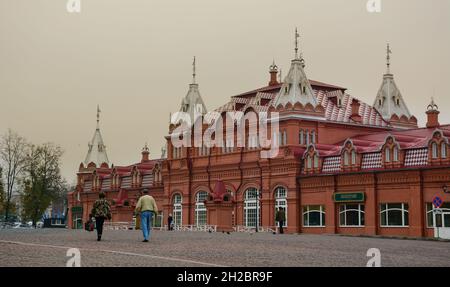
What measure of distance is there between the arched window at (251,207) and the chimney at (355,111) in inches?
426

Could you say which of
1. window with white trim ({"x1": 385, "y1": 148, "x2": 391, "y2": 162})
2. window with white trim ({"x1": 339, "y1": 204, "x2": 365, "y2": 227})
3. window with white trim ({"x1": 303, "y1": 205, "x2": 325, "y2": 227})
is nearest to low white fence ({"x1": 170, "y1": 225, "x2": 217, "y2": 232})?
window with white trim ({"x1": 303, "y1": 205, "x2": 325, "y2": 227})

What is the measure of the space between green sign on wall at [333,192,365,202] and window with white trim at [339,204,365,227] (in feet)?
2.17

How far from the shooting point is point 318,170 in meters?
57.1

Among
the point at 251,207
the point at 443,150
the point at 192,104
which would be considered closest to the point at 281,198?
the point at 251,207

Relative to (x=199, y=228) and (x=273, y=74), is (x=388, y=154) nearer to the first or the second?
(x=199, y=228)

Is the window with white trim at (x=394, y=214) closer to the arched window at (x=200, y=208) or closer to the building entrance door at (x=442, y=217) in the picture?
the building entrance door at (x=442, y=217)

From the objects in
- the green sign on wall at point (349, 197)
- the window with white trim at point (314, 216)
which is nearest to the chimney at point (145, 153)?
the window with white trim at point (314, 216)

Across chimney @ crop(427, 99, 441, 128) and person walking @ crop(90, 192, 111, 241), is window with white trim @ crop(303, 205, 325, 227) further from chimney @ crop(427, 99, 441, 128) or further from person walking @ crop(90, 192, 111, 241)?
person walking @ crop(90, 192, 111, 241)

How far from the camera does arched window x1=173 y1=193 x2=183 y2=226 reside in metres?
71.6

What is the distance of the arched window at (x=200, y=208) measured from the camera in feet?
224

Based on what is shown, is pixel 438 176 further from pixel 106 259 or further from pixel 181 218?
pixel 106 259

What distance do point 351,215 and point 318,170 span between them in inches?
185

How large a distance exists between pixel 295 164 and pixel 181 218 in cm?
1652
